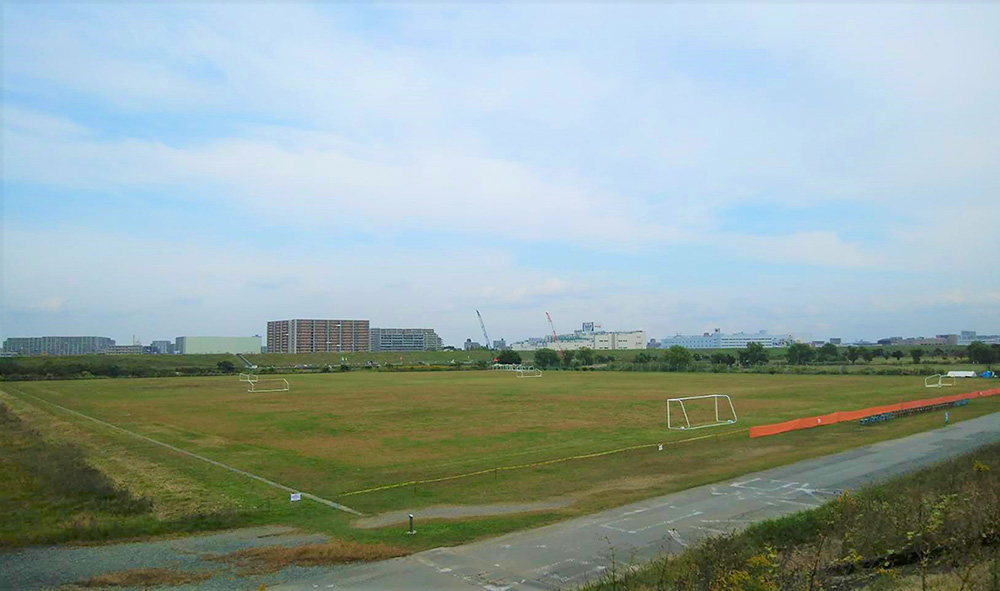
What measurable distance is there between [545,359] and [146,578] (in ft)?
495

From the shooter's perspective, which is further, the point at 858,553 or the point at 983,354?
the point at 983,354

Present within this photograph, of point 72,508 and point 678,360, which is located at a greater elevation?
point 72,508

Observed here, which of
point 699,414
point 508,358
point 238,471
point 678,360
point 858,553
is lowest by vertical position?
point 508,358

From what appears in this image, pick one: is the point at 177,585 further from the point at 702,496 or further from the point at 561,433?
the point at 561,433

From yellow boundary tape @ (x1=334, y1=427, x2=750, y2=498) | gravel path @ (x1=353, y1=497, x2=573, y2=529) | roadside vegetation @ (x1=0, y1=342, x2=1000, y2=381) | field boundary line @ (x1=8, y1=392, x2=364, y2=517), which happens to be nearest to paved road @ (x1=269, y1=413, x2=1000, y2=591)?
gravel path @ (x1=353, y1=497, x2=573, y2=529)

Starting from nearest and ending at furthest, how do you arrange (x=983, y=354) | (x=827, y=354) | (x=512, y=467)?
(x=512, y=467), (x=983, y=354), (x=827, y=354)

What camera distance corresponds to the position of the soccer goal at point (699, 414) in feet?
125

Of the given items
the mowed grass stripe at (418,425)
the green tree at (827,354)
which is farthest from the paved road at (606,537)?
the green tree at (827,354)

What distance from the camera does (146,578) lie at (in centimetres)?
1221

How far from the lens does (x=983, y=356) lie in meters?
109

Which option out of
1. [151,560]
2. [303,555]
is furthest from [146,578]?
[303,555]

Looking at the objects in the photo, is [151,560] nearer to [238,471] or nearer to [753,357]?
[238,471]

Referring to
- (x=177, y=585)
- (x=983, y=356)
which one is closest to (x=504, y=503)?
(x=177, y=585)

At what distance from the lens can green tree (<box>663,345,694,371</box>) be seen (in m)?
129
